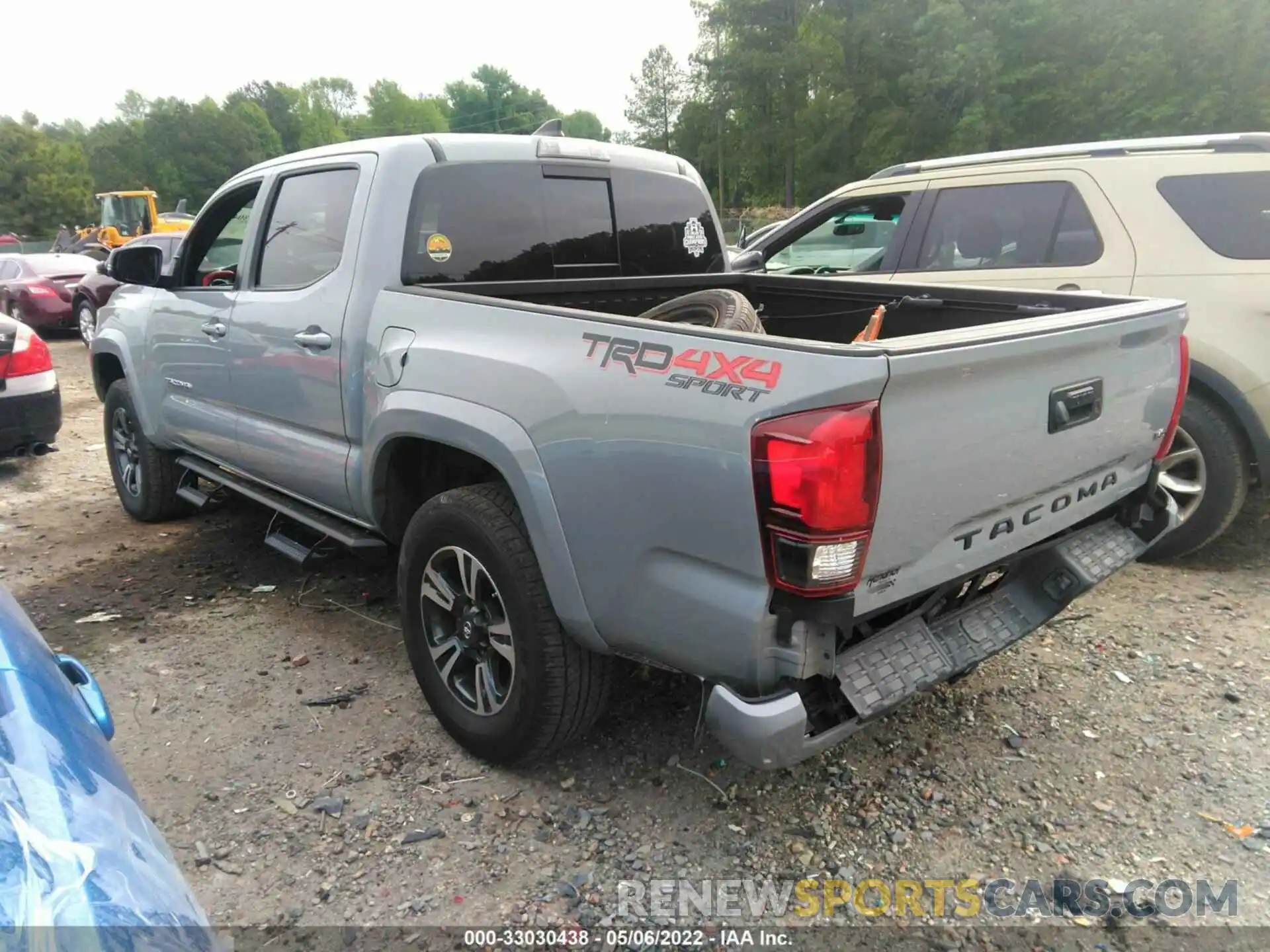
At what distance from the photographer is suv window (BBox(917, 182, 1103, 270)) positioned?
15.9 ft

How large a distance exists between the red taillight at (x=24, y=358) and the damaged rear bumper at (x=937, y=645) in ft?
20.6

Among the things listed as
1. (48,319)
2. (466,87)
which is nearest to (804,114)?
→ (48,319)

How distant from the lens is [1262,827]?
2.57 meters

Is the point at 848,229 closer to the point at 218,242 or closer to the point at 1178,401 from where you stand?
the point at 1178,401

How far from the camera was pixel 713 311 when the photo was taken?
3334 millimetres

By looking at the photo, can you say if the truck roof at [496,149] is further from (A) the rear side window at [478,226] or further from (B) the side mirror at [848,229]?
(B) the side mirror at [848,229]

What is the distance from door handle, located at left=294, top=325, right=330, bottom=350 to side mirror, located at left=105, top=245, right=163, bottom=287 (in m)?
1.62

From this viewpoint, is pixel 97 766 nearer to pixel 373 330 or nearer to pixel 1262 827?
pixel 373 330

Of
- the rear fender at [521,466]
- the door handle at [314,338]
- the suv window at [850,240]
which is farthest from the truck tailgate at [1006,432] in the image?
the suv window at [850,240]

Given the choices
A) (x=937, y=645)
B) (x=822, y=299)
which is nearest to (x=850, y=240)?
(x=822, y=299)

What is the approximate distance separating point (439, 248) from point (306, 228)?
77cm

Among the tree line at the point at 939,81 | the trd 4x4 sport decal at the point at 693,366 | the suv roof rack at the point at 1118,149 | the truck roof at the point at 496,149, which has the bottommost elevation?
the trd 4x4 sport decal at the point at 693,366

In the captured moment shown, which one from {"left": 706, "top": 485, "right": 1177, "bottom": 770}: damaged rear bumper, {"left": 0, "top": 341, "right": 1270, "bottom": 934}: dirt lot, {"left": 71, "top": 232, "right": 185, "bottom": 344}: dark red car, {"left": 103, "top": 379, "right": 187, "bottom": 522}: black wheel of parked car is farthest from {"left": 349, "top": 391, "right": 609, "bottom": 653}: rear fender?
{"left": 71, "top": 232, "right": 185, "bottom": 344}: dark red car

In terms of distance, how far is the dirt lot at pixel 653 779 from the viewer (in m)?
2.44
